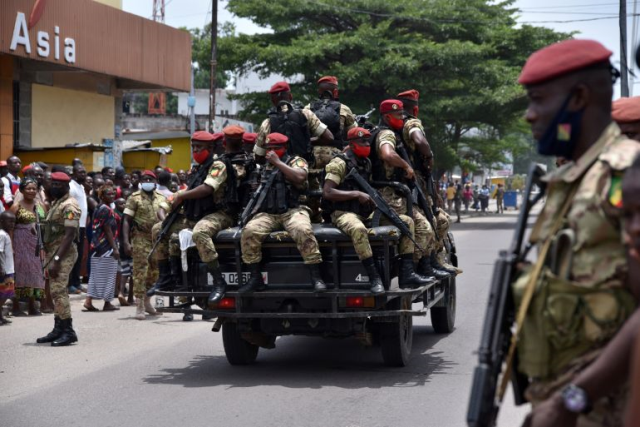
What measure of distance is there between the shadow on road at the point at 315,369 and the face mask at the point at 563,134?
4.92 metres

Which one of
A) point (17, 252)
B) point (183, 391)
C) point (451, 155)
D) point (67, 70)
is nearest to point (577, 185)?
point (183, 391)

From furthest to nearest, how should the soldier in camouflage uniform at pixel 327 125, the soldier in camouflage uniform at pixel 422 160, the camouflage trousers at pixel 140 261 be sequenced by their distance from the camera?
the camouflage trousers at pixel 140 261 → the soldier in camouflage uniform at pixel 422 160 → the soldier in camouflage uniform at pixel 327 125

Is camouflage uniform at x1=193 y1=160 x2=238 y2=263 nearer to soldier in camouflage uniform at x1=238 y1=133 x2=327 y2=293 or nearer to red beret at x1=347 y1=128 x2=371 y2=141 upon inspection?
soldier in camouflage uniform at x1=238 y1=133 x2=327 y2=293

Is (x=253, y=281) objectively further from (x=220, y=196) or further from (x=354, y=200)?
(x=354, y=200)

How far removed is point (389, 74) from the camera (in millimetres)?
31688

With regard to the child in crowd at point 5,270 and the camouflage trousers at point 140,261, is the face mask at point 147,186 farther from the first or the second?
the child in crowd at point 5,270

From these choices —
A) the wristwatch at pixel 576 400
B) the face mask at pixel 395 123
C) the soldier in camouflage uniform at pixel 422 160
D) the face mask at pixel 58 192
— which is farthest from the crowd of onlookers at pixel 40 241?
the wristwatch at pixel 576 400

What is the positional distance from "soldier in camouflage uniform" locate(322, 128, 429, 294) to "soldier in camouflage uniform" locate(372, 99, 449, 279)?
171mm

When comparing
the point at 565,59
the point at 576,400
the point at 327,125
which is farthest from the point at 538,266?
the point at 327,125

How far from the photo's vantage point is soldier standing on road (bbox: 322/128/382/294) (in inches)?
299

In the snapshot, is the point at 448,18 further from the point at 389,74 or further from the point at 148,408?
the point at 148,408

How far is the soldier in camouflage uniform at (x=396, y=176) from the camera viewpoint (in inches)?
331

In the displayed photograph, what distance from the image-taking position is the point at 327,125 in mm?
9117

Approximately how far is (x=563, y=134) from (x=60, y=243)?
774cm
